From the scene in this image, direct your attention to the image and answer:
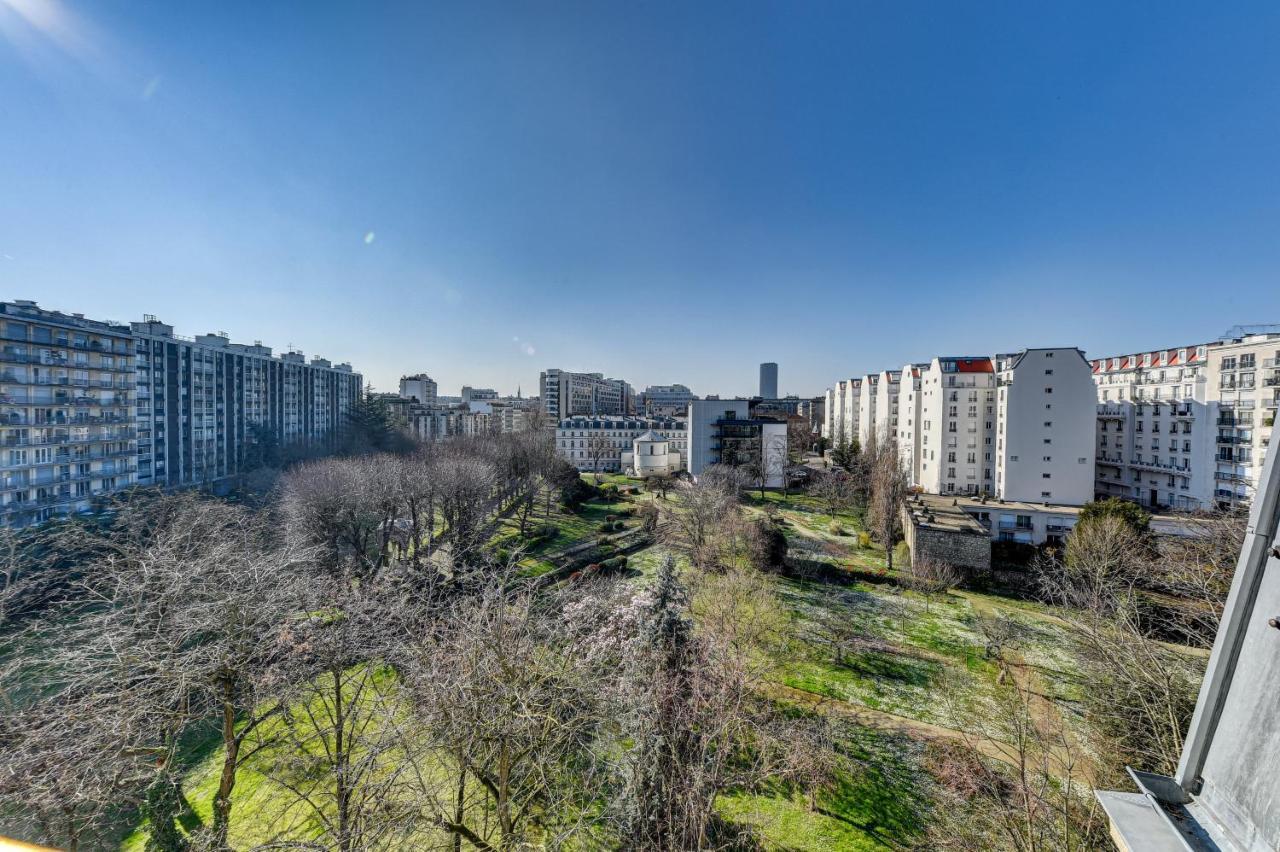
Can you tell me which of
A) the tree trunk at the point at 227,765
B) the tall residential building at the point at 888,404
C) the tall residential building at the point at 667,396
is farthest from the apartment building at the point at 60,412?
the tall residential building at the point at 667,396

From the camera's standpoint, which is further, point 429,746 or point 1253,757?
point 429,746

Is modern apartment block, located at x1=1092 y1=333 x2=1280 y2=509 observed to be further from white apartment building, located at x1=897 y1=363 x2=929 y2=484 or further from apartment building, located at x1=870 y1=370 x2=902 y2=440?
apartment building, located at x1=870 y1=370 x2=902 y2=440

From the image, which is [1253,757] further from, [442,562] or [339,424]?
[339,424]

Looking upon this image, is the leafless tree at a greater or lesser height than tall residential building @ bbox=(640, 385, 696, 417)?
lesser

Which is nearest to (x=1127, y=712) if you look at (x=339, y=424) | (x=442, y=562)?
(x=442, y=562)

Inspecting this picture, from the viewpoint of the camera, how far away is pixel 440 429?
7994cm

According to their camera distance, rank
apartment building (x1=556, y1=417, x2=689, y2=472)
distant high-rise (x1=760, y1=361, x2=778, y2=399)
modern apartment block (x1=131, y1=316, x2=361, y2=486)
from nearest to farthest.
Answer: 1. modern apartment block (x1=131, y1=316, x2=361, y2=486)
2. apartment building (x1=556, y1=417, x2=689, y2=472)
3. distant high-rise (x1=760, y1=361, x2=778, y2=399)

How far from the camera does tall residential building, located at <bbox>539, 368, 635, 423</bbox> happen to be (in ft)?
295

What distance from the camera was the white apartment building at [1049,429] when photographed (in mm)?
32312

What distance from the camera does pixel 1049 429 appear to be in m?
32.8

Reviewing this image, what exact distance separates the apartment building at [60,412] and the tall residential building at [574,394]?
52.3m

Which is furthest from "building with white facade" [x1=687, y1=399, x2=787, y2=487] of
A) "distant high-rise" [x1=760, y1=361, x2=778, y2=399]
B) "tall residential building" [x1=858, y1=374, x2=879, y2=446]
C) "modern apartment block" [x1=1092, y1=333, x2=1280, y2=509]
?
"distant high-rise" [x1=760, y1=361, x2=778, y2=399]

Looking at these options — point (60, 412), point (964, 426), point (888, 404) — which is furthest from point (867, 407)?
point (60, 412)

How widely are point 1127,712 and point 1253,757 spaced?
12.3 meters
